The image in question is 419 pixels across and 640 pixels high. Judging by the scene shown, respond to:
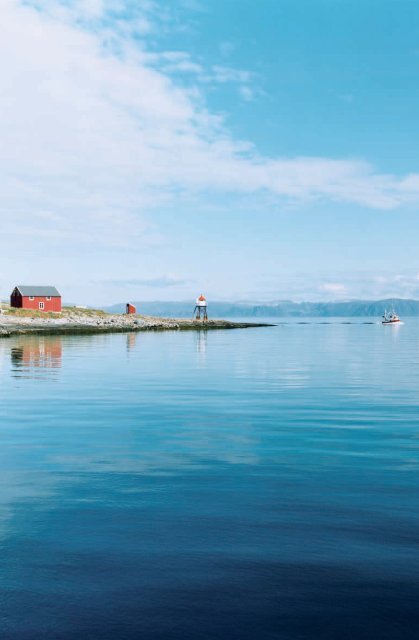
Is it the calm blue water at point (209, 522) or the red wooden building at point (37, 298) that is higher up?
the red wooden building at point (37, 298)

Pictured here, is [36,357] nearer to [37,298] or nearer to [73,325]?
[73,325]

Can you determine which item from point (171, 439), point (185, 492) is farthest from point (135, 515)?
point (171, 439)

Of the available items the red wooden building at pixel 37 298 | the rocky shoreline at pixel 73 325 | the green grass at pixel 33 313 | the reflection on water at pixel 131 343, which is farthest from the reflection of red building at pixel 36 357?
the red wooden building at pixel 37 298

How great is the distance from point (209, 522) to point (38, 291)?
140m

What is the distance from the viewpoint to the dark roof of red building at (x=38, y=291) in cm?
14250

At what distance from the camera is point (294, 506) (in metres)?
12.6

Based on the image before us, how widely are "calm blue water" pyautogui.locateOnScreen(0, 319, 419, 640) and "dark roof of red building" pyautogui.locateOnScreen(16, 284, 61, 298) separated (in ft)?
395

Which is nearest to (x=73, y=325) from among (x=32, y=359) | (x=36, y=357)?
(x=36, y=357)

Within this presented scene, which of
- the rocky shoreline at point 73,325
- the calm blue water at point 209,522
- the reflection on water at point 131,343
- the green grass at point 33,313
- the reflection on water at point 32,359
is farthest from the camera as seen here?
the green grass at point 33,313

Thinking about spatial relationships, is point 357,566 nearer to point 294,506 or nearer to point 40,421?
point 294,506

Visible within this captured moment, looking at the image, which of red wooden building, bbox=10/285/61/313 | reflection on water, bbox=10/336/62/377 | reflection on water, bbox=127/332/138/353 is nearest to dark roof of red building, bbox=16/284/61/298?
red wooden building, bbox=10/285/61/313

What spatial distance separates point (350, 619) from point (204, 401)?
73.8ft

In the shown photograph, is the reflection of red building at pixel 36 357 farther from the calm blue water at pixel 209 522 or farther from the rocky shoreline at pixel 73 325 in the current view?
the rocky shoreline at pixel 73 325

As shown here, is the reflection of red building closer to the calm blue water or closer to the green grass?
the calm blue water
